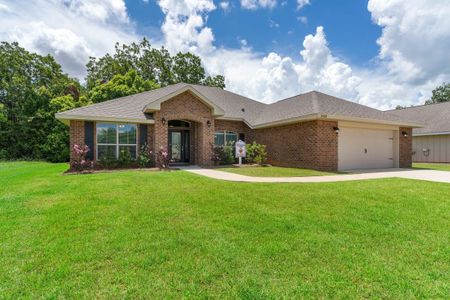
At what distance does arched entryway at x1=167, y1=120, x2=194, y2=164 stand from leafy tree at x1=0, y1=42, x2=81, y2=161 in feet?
36.3

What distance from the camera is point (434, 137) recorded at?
19.3m

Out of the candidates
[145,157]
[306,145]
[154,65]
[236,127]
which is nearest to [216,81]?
[154,65]

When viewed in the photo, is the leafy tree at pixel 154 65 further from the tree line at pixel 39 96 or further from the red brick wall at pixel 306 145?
the red brick wall at pixel 306 145

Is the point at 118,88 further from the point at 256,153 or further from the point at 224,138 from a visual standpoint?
the point at 256,153

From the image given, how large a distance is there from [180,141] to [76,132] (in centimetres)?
595

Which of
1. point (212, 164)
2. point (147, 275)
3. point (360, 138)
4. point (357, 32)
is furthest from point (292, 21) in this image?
point (147, 275)

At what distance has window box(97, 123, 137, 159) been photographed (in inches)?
507

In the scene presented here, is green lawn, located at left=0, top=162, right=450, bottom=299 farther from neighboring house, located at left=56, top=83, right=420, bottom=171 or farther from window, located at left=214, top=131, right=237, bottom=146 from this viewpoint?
window, located at left=214, top=131, right=237, bottom=146

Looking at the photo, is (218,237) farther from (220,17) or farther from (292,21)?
(220,17)

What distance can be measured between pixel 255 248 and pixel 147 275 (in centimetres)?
142

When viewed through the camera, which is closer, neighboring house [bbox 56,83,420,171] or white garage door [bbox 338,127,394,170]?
neighboring house [bbox 56,83,420,171]

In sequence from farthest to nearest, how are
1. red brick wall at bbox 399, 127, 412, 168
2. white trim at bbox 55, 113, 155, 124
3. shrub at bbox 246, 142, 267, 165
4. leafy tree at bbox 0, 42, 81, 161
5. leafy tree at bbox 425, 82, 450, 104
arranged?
leafy tree at bbox 425, 82, 450, 104 < leafy tree at bbox 0, 42, 81, 161 < shrub at bbox 246, 142, 267, 165 < red brick wall at bbox 399, 127, 412, 168 < white trim at bbox 55, 113, 155, 124

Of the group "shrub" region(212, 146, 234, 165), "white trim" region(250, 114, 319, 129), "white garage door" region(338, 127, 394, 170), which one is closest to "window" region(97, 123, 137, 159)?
"shrub" region(212, 146, 234, 165)

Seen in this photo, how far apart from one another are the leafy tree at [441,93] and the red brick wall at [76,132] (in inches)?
2194
